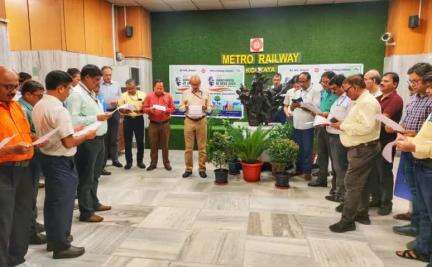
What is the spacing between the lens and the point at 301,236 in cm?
308

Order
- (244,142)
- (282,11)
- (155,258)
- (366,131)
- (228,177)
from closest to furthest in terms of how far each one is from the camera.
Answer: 1. (155,258)
2. (366,131)
3. (244,142)
4. (228,177)
5. (282,11)

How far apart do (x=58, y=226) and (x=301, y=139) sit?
3501 mm

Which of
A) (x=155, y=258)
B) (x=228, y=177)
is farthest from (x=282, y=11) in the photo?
(x=155, y=258)

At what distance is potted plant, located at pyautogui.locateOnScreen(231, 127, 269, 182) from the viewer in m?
4.66

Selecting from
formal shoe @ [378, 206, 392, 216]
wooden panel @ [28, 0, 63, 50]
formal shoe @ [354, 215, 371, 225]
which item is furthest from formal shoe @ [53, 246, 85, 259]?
wooden panel @ [28, 0, 63, 50]

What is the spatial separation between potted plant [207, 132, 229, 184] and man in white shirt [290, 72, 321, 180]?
1.10 meters

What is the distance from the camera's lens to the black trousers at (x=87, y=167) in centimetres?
315

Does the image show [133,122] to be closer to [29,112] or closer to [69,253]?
[29,112]

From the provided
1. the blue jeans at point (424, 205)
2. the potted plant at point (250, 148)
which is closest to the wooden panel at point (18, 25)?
the potted plant at point (250, 148)

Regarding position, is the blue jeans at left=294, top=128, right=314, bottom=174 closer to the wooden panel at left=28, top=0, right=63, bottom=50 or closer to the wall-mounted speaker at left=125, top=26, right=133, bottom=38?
the wooden panel at left=28, top=0, right=63, bottom=50

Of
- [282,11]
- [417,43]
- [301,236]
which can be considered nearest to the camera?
[301,236]

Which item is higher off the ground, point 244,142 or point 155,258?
point 244,142

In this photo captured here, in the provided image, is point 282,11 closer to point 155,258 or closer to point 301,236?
point 301,236

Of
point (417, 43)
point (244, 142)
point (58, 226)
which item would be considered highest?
point (417, 43)
